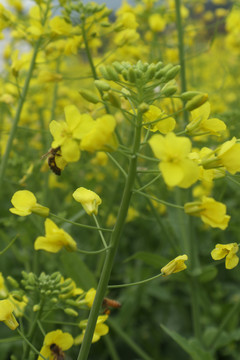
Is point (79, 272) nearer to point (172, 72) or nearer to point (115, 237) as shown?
point (115, 237)

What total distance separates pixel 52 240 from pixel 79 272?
716mm

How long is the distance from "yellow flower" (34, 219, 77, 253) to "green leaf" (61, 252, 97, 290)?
2.22 ft

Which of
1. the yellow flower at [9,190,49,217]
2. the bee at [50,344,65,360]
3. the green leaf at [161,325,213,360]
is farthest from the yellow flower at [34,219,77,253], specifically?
the green leaf at [161,325,213,360]

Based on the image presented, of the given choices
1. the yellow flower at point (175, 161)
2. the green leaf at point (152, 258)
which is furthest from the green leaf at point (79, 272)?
the yellow flower at point (175, 161)

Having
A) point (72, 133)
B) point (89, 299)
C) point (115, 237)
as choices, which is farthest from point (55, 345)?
point (72, 133)

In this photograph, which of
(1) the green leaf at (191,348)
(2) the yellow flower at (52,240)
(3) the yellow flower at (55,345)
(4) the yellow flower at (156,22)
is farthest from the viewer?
(4) the yellow flower at (156,22)

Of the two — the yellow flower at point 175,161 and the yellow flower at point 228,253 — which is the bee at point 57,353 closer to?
the yellow flower at point 228,253

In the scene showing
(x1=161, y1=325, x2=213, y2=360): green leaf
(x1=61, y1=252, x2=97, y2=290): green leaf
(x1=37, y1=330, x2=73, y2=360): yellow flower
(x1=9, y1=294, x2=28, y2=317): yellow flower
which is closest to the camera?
(x1=37, y1=330, x2=73, y2=360): yellow flower

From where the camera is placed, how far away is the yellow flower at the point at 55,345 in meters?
1.15

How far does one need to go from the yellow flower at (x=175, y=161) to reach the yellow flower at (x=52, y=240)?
0.87 feet

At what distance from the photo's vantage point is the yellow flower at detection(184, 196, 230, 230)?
0.92 meters

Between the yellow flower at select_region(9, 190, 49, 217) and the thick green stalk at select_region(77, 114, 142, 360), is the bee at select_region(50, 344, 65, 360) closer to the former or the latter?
the thick green stalk at select_region(77, 114, 142, 360)

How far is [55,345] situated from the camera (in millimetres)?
1166

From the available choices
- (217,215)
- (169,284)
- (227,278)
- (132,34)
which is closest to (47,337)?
(217,215)
